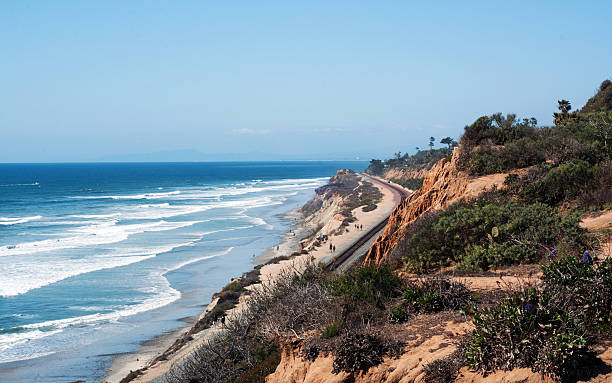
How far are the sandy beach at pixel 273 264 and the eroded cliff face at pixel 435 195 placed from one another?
296 centimetres

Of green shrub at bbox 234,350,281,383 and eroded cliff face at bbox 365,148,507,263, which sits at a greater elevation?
eroded cliff face at bbox 365,148,507,263

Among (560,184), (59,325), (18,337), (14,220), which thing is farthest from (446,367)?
(14,220)

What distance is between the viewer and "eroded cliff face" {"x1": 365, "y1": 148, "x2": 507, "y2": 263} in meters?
17.0

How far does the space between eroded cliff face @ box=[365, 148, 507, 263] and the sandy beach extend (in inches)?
116

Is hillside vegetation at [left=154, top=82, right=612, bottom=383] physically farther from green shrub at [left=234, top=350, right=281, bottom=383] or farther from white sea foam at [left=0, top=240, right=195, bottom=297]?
white sea foam at [left=0, top=240, right=195, bottom=297]

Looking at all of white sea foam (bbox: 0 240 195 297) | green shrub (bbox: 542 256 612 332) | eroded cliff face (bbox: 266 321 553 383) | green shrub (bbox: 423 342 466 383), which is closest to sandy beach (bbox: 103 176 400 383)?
eroded cliff face (bbox: 266 321 553 383)

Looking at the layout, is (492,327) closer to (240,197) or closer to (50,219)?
(50,219)

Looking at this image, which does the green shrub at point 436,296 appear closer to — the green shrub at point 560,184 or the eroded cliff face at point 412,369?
the eroded cliff face at point 412,369

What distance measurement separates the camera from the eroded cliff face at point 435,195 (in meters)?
17.0

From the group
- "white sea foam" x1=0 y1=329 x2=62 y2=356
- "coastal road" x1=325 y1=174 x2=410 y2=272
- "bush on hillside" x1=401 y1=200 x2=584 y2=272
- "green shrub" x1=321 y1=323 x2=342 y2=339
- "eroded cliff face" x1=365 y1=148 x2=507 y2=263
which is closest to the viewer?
"green shrub" x1=321 y1=323 x2=342 y2=339

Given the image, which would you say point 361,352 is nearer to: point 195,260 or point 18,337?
point 18,337

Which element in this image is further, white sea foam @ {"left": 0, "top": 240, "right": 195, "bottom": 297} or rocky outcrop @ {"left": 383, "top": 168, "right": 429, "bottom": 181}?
rocky outcrop @ {"left": 383, "top": 168, "right": 429, "bottom": 181}

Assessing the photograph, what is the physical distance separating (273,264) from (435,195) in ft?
63.6

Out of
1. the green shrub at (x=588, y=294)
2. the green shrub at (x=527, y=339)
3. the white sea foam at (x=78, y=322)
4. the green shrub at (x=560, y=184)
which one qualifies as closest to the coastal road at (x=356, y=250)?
the white sea foam at (x=78, y=322)
